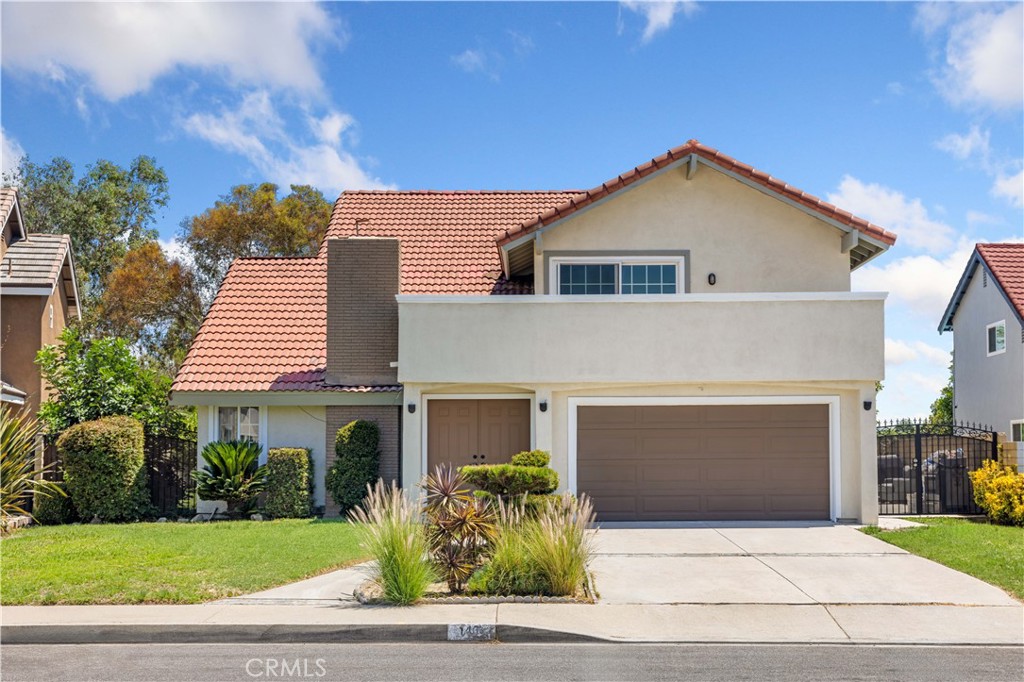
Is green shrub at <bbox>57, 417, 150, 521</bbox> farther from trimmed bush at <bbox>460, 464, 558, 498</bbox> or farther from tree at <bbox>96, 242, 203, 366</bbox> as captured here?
tree at <bbox>96, 242, 203, 366</bbox>

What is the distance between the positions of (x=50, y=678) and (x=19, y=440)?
10.7 m

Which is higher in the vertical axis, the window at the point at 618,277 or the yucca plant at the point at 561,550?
the window at the point at 618,277

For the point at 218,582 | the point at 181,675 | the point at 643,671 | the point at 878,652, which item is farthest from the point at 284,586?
the point at 878,652

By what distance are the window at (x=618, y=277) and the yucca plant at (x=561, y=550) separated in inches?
326

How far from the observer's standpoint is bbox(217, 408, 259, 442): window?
19.8 m

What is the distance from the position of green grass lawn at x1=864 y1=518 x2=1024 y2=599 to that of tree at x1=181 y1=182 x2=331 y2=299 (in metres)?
27.9

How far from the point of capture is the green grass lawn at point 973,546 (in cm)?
1261

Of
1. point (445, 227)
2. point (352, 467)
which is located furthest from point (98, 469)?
point (445, 227)

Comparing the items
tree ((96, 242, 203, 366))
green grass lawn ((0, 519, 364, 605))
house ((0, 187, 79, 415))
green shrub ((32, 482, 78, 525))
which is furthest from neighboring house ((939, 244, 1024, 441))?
tree ((96, 242, 203, 366))

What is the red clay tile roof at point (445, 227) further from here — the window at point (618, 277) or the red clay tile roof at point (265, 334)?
the window at point (618, 277)

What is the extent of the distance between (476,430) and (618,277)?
4125mm

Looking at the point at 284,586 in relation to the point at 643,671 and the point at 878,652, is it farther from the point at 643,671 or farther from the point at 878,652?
the point at 878,652

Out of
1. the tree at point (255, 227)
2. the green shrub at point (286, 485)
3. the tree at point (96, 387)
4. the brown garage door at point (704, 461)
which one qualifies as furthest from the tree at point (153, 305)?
the brown garage door at point (704, 461)

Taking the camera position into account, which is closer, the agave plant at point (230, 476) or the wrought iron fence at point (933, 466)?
the agave plant at point (230, 476)
